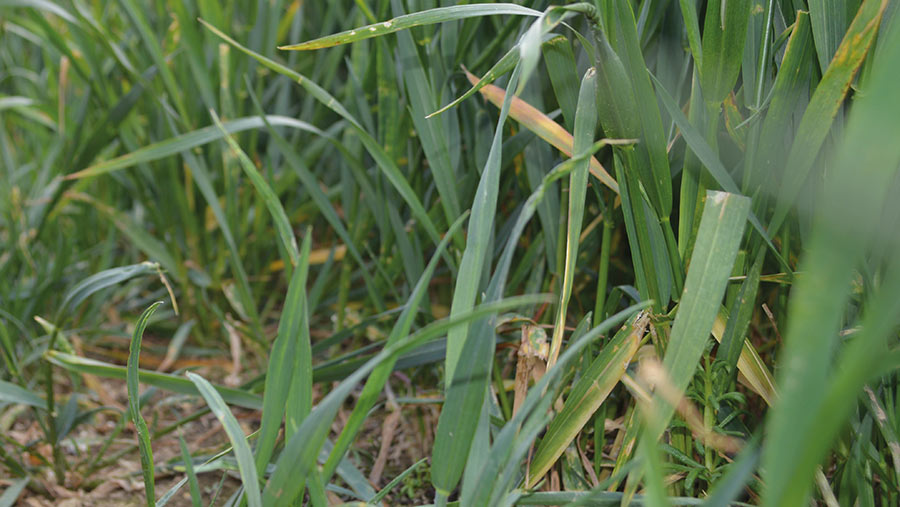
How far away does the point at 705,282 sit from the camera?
516mm

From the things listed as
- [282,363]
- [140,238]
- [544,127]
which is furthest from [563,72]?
[140,238]

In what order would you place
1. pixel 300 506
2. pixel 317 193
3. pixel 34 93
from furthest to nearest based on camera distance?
1. pixel 34 93
2. pixel 317 193
3. pixel 300 506

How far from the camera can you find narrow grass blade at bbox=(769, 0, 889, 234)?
52 cm

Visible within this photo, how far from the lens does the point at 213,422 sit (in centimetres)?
104

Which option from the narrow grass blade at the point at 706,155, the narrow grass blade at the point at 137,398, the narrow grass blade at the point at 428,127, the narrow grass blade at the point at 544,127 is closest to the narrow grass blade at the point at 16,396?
the narrow grass blade at the point at 137,398

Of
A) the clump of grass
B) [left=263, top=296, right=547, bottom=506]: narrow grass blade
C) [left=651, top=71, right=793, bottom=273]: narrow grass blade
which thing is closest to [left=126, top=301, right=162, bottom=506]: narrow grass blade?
the clump of grass

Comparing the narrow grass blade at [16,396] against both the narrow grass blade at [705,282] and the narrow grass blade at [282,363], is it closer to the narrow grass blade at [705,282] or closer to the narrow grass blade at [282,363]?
the narrow grass blade at [282,363]

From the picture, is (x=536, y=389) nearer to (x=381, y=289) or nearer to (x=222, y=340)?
(x=381, y=289)

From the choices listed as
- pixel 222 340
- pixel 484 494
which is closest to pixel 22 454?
pixel 222 340

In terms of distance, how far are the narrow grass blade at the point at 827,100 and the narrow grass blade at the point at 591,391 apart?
0.15 m

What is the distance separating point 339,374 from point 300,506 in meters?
0.25

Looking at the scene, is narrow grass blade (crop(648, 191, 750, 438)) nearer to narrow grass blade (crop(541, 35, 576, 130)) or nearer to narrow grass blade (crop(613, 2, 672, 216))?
narrow grass blade (crop(613, 2, 672, 216))

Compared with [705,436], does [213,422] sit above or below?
below

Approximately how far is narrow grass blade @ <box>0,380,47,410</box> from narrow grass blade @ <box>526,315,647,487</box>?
1.77 ft
